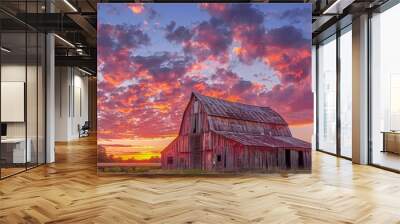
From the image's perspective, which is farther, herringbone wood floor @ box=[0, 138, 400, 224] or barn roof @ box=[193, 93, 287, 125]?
barn roof @ box=[193, 93, 287, 125]

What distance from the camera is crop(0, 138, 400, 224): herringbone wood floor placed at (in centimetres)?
405

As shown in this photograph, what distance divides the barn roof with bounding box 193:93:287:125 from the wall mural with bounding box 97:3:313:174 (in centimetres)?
2

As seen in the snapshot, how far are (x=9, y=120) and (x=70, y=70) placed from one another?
9683mm

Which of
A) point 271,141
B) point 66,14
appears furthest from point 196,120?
point 66,14

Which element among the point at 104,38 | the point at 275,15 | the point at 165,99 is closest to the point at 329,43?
the point at 275,15

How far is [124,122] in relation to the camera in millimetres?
6859

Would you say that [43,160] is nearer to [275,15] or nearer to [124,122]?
[124,122]

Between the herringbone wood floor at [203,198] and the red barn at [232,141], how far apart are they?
0.34 m

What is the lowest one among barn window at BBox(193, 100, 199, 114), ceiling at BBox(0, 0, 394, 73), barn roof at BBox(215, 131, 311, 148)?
barn roof at BBox(215, 131, 311, 148)

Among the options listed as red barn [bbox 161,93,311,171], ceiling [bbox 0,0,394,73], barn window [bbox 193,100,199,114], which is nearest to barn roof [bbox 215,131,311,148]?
red barn [bbox 161,93,311,171]

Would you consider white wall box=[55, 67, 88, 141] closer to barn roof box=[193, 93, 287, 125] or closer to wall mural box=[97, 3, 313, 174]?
wall mural box=[97, 3, 313, 174]

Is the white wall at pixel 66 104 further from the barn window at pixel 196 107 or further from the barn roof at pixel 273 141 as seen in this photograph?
the barn roof at pixel 273 141

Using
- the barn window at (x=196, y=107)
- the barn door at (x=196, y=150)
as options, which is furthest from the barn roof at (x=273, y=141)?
the barn window at (x=196, y=107)

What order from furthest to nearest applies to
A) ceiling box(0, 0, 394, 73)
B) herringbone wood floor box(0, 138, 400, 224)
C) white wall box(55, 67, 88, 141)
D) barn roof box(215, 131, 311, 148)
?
white wall box(55, 67, 88, 141) < barn roof box(215, 131, 311, 148) < ceiling box(0, 0, 394, 73) < herringbone wood floor box(0, 138, 400, 224)
